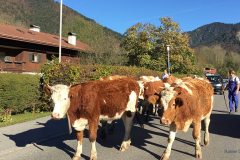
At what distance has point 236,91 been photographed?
33.5ft

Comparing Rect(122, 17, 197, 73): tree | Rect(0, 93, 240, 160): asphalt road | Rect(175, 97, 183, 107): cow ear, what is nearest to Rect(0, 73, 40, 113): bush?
Rect(0, 93, 240, 160): asphalt road

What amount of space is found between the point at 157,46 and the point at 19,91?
68.0 ft

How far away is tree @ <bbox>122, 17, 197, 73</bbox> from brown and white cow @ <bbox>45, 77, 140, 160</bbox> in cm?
2067

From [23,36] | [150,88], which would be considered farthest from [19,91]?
[23,36]

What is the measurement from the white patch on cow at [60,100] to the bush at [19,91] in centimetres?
513

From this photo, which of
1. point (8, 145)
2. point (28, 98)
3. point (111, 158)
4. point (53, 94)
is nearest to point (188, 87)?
point (111, 158)

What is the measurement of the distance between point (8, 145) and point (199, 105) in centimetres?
503

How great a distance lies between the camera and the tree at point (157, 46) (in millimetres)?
26219

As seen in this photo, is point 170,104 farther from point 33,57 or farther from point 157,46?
point 157,46

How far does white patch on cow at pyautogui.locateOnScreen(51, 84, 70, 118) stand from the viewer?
4.48 meters

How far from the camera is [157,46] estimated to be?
90.0 ft

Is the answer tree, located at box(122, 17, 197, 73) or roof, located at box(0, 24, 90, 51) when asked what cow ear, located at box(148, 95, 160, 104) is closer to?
roof, located at box(0, 24, 90, 51)

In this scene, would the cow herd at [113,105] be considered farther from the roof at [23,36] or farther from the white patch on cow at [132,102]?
the roof at [23,36]

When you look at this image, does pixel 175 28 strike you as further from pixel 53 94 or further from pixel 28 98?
pixel 53 94
